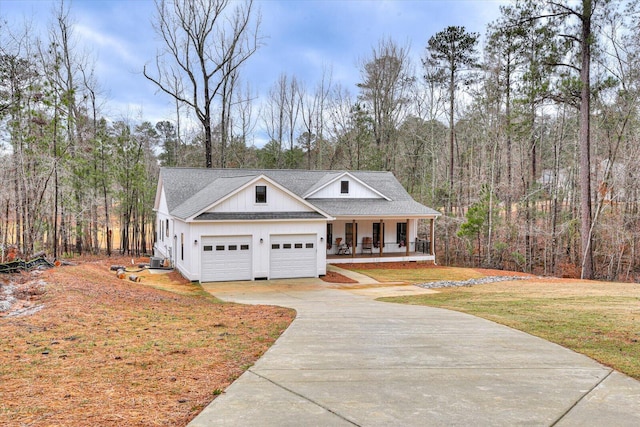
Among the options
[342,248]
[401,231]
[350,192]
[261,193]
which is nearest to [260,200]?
[261,193]

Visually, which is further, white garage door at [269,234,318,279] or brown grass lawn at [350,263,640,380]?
Result: white garage door at [269,234,318,279]

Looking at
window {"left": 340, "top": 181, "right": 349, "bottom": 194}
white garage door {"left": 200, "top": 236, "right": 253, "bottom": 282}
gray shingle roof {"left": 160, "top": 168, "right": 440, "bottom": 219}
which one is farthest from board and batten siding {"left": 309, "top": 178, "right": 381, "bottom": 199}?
white garage door {"left": 200, "top": 236, "right": 253, "bottom": 282}

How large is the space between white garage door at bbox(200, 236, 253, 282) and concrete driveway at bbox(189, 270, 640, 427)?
9.22m

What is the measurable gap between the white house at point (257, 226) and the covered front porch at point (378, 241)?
6cm

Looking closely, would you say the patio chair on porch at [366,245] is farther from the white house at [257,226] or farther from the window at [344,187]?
→ the window at [344,187]

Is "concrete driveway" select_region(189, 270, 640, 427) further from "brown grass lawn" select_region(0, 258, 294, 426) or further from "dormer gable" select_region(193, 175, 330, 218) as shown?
"dormer gable" select_region(193, 175, 330, 218)

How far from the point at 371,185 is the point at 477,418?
873 inches

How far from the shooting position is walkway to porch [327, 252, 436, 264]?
2295cm

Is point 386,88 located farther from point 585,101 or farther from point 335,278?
point 335,278

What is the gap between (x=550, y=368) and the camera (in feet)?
20.4

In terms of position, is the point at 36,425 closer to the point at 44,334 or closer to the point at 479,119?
the point at 44,334

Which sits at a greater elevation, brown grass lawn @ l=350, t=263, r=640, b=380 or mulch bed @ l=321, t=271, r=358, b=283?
brown grass lawn @ l=350, t=263, r=640, b=380

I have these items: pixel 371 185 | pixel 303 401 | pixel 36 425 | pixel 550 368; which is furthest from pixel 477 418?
pixel 371 185

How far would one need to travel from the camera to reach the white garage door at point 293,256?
60.5 feet
